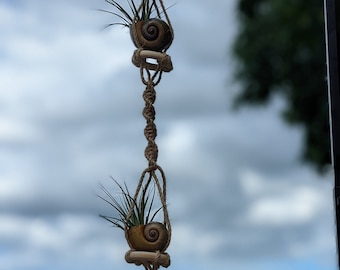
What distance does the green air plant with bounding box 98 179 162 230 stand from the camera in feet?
4.98

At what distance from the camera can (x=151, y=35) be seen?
5.14 ft

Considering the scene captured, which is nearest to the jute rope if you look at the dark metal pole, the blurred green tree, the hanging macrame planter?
the hanging macrame planter

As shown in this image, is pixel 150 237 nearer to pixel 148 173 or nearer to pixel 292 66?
pixel 148 173

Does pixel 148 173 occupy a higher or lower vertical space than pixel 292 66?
lower

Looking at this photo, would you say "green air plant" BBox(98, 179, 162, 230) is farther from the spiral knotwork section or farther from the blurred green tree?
the blurred green tree

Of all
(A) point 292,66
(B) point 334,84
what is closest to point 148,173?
(B) point 334,84

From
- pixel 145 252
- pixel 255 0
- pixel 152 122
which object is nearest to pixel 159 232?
pixel 145 252

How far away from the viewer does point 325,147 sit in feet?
15.2

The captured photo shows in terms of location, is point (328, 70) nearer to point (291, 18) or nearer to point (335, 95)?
point (335, 95)

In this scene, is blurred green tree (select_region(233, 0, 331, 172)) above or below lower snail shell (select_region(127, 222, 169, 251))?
above

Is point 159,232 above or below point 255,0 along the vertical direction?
below

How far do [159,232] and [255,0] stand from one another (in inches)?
146

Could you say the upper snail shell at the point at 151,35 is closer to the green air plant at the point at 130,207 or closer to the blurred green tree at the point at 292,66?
the green air plant at the point at 130,207

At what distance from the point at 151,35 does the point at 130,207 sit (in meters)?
0.34
